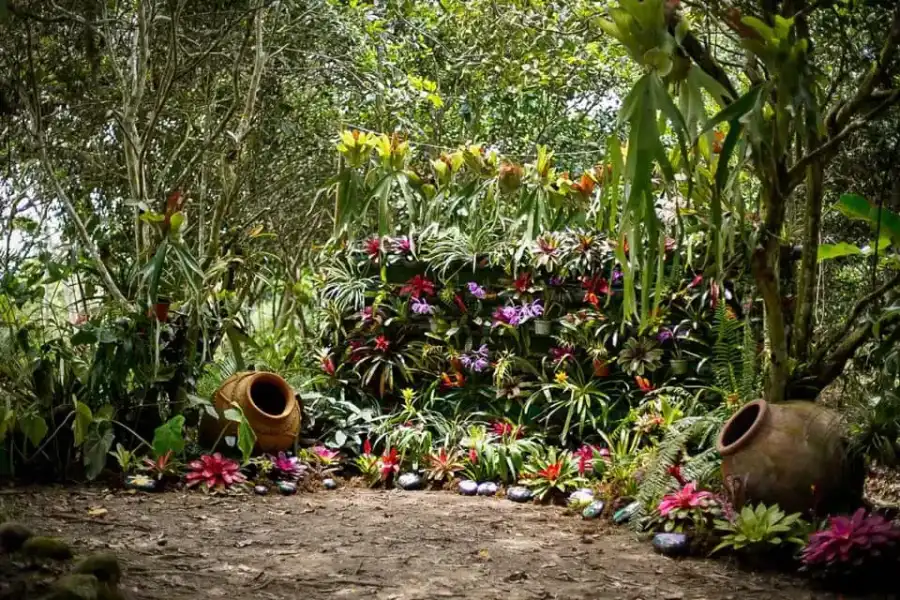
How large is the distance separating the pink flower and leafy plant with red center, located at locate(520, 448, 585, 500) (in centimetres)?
83

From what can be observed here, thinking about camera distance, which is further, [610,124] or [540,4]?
[610,124]

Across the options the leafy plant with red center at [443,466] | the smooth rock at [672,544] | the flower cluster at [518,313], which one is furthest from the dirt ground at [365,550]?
the flower cluster at [518,313]

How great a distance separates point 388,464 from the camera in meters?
4.30

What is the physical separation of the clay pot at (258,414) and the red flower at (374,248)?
1.03 m

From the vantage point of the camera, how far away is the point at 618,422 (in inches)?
171

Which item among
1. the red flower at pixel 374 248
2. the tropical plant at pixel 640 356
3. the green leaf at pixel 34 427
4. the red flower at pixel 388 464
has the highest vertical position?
the red flower at pixel 374 248

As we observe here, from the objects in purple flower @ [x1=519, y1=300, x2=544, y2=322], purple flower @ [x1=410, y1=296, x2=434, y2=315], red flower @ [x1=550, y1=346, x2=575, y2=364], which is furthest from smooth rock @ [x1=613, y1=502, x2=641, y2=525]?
purple flower @ [x1=410, y1=296, x2=434, y2=315]

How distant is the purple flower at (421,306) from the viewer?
191 inches

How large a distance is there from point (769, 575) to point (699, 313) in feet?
6.32

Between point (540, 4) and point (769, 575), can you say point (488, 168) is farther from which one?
point (769, 575)

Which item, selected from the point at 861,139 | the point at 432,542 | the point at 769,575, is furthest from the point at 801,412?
the point at 861,139

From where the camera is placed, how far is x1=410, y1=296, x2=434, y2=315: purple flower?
484 centimetres

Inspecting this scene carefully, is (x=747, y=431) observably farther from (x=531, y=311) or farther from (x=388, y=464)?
(x=388, y=464)

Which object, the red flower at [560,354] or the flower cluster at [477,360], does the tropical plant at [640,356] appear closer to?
the red flower at [560,354]
